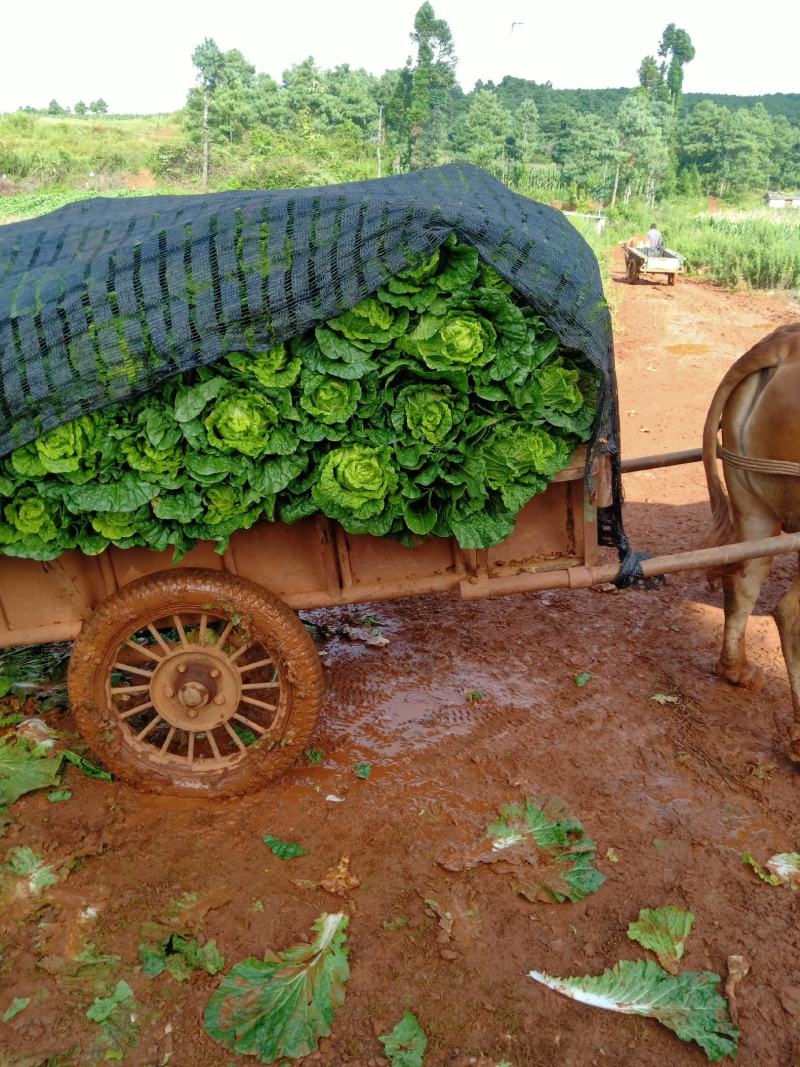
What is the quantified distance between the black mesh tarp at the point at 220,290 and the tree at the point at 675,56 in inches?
3268

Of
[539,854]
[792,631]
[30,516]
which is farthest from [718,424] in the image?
[30,516]

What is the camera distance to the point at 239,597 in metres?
3.11

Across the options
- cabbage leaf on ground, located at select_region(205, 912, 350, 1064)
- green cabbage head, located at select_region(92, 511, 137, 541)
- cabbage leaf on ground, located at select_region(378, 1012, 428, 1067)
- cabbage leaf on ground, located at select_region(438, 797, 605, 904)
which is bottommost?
cabbage leaf on ground, located at select_region(438, 797, 605, 904)

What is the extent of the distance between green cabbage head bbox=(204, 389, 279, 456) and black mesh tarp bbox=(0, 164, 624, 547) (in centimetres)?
18

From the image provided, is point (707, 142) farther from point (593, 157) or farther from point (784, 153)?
point (593, 157)

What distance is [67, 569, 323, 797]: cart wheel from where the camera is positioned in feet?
10.2

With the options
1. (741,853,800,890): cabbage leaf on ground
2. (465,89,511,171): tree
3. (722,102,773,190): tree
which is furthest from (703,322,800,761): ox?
(722,102,773,190): tree

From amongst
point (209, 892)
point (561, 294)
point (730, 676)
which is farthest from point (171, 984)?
point (730, 676)

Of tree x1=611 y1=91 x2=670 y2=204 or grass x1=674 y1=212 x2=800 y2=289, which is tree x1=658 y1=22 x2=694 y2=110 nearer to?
tree x1=611 y1=91 x2=670 y2=204

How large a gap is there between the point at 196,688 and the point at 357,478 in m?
1.22

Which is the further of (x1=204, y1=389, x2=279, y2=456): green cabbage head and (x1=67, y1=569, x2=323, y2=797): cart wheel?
(x1=67, y1=569, x2=323, y2=797): cart wheel

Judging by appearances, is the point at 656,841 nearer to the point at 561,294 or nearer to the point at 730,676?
the point at 730,676

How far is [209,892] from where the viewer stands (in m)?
2.99

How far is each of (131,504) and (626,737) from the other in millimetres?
2679
